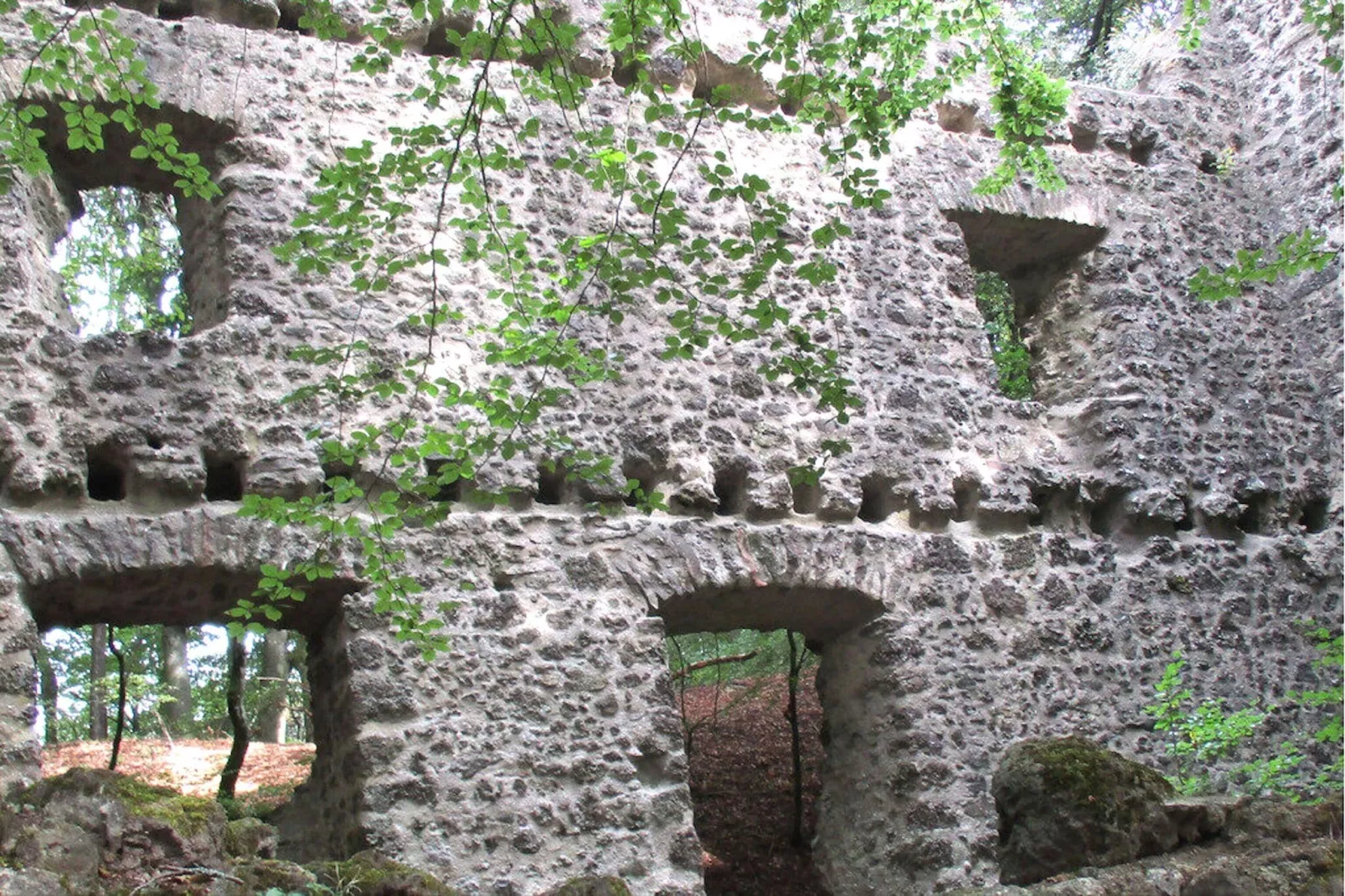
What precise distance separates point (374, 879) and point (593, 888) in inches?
23.8

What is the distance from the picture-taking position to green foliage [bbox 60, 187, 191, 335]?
10.4 m

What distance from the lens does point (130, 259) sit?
33.8 feet

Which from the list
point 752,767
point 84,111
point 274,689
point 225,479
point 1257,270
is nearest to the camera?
point 84,111

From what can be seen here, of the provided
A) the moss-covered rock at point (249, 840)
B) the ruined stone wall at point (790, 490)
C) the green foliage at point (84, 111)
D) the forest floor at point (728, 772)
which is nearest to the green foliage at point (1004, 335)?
the ruined stone wall at point (790, 490)

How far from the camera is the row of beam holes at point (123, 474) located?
5.22 m

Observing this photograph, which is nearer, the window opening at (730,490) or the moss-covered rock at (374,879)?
the moss-covered rock at (374,879)

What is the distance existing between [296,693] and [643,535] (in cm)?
960

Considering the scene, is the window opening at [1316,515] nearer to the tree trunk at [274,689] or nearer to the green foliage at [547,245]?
the green foliage at [547,245]

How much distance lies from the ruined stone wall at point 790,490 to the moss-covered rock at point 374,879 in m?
1.51

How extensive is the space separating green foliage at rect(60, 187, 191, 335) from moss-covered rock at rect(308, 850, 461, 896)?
25.3 feet

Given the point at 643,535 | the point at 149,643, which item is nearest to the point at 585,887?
the point at 643,535

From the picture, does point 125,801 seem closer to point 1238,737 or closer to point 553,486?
point 553,486

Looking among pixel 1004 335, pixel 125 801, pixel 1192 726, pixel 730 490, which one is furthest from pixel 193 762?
pixel 1004 335

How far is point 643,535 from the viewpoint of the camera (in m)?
Answer: 6.01
